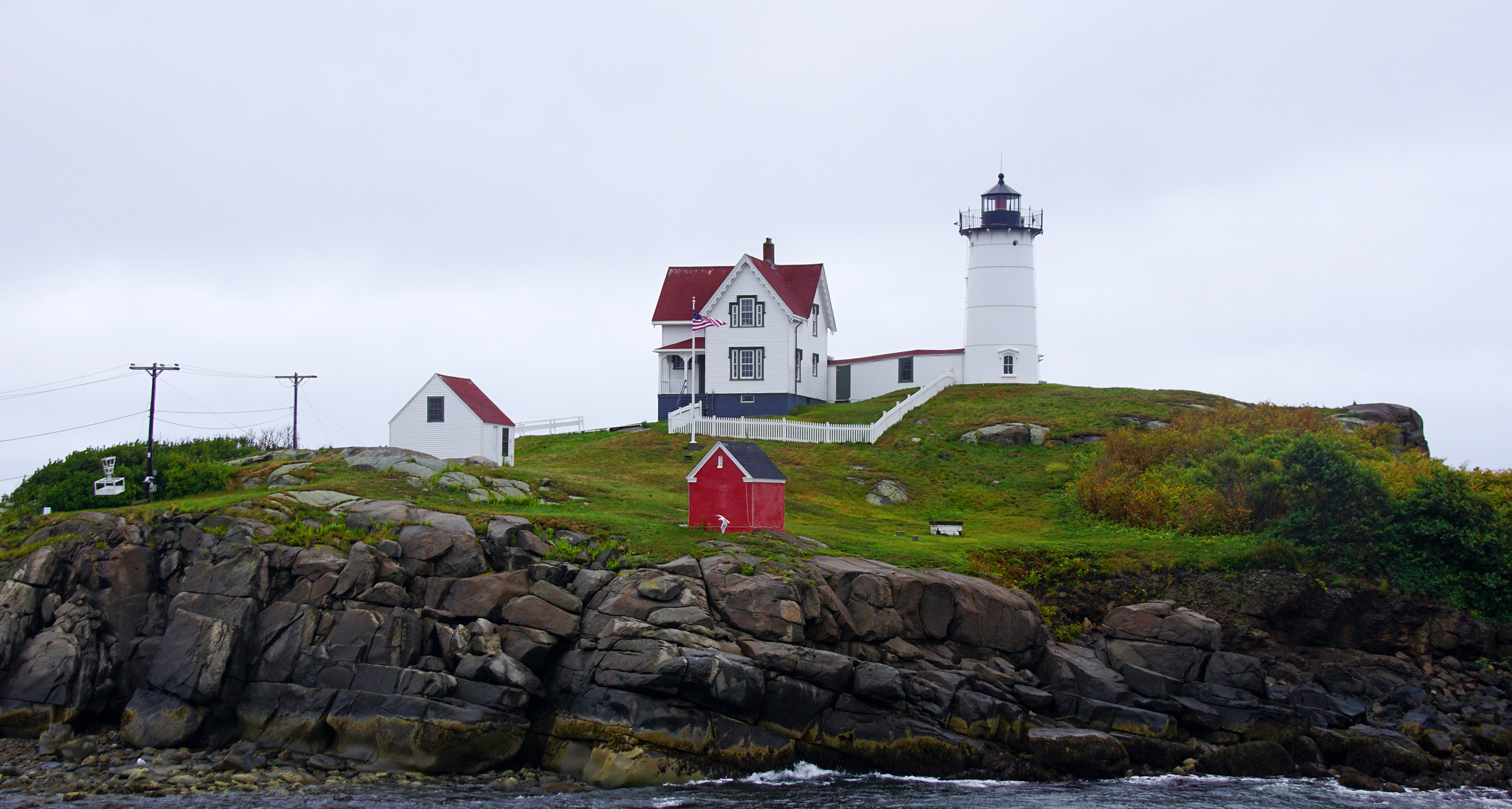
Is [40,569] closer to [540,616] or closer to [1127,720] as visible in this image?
[540,616]

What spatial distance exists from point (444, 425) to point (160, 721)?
57.3 feet

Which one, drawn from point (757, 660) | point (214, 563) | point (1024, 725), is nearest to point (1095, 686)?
point (1024, 725)

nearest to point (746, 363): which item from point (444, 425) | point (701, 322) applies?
point (701, 322)

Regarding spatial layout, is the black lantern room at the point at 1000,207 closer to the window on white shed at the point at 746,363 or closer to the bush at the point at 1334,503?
the window on white shed at the point at 746,363

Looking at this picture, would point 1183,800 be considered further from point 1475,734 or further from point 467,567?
point 467,567

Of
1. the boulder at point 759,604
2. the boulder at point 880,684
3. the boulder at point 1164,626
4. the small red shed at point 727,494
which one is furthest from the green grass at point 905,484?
the boulder at point 880,684

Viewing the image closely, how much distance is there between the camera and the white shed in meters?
39.3

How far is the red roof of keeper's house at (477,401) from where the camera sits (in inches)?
1555

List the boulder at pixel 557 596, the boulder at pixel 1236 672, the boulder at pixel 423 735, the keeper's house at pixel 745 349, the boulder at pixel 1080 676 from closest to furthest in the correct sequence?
the boulder at pixel 423 735, the boulder at pixel 1080 676, the boulder at pixel 557 596, the boulder at pixel 1236 672, the keeper's house at pixel 745 349

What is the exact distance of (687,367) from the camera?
5469 centimetres

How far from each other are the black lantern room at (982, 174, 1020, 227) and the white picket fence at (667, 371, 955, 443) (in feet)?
41.7

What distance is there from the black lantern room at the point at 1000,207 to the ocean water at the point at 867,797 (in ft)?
124

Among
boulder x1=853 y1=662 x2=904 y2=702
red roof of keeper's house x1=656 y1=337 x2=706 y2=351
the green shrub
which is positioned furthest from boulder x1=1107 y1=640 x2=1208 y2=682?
red roof of keeper's house x1=656 y1=337 x2=706 y2=351

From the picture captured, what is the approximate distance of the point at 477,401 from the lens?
132 feet
